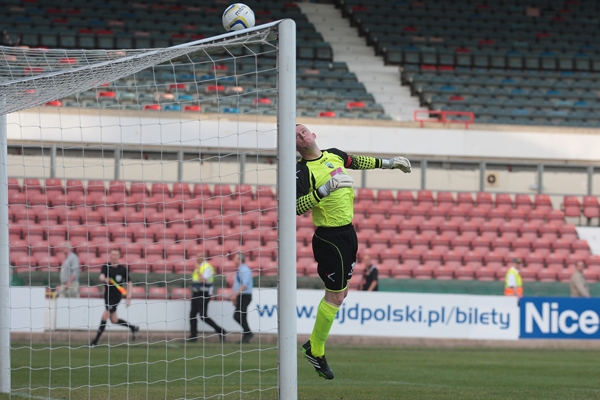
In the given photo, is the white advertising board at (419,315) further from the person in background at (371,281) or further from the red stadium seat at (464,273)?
the red stadium seat at (464,273)

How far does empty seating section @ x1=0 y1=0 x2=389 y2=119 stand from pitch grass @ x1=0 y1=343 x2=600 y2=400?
954 cm

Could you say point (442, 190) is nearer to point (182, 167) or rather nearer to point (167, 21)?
point (182, 167)

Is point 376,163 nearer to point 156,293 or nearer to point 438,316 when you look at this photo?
point 156,293

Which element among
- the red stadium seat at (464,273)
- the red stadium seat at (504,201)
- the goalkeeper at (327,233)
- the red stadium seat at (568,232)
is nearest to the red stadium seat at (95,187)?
the red stadium seat at (464,273)

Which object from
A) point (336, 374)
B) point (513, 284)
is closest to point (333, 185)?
point (336, 374)

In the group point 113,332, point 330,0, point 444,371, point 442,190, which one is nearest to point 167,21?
point 330,0

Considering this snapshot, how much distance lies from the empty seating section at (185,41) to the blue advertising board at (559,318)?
860 cm

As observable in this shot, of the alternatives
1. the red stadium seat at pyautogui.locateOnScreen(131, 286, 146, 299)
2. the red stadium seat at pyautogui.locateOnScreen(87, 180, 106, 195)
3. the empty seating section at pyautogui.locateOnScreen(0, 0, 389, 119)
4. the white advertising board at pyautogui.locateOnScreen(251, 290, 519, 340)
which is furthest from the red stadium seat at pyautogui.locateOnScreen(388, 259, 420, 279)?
the red stadium seat at pyautogui.locateOnScreen(87, 180, 106, 195)

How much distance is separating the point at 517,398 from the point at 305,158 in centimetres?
323

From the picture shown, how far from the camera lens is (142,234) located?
21.0m

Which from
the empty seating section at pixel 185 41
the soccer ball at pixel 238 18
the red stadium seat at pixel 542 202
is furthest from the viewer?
the empty seating section at pixel 185 41

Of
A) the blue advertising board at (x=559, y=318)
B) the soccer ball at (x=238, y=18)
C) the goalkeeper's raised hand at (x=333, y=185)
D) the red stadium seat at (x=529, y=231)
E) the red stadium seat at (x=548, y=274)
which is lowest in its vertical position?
the blue advertising board at (x=559, y=318)

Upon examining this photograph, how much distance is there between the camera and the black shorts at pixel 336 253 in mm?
8164

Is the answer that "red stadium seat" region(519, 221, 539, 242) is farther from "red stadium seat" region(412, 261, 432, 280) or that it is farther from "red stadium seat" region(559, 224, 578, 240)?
"red stadium seat" region(412, 261, 432, 280)
